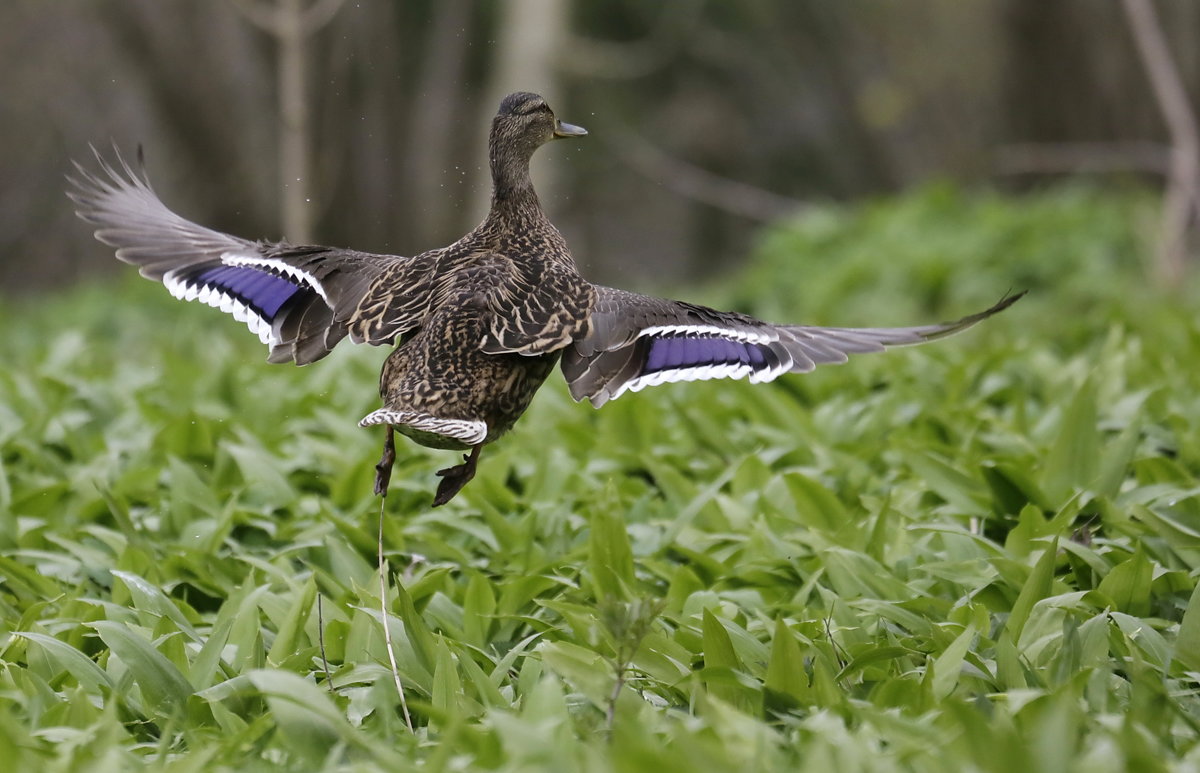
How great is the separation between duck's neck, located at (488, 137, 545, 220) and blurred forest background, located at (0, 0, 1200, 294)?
8980 mm

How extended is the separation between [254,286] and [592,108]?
14.1m

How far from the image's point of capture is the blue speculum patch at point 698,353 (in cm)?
389

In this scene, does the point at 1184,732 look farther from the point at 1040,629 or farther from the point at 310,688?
the point at 310,688

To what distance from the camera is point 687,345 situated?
394 centimetres

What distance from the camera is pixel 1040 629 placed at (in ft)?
11.5

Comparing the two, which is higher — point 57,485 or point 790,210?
point 57,485

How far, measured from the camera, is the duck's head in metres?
4.10

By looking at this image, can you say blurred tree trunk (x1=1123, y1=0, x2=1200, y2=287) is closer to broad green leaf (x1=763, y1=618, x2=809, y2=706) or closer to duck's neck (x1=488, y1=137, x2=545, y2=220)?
duck's neck (x1=488, y1=137, x2=545, y2=220)

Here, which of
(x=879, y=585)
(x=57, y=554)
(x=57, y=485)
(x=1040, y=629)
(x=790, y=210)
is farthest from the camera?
(x=790, y=210)

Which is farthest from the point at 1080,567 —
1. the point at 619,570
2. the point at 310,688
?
the point at 310,688

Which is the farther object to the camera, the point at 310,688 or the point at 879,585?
the point at 879,585

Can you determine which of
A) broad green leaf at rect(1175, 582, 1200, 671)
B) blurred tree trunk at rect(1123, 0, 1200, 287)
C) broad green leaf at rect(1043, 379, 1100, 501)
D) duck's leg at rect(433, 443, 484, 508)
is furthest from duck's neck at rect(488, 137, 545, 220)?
blurred tree trunk at rect(1123, 0, 1200, 287)

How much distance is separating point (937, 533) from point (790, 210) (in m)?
12.4

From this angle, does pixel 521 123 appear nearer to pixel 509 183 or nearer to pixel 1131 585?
pixel 509 183
